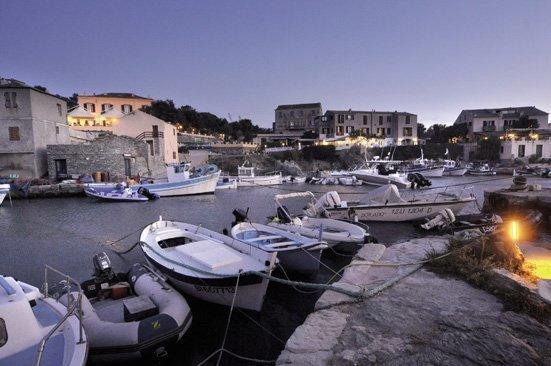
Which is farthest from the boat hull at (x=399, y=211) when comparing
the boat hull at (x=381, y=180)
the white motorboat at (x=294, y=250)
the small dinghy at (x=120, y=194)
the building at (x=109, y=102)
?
the building at (x=109, y=102)

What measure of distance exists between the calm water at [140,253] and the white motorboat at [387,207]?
0.70 m

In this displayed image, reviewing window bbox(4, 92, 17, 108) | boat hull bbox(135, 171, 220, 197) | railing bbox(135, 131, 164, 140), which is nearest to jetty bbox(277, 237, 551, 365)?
A: boat hull bbox(135, 171, 220, 197)

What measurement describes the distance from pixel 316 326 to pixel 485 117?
83411 millimetres

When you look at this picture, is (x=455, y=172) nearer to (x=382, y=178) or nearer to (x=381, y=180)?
(x=381, y=180)

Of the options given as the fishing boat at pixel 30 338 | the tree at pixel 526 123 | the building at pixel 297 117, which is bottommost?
the fishing boat at pixel 30 338

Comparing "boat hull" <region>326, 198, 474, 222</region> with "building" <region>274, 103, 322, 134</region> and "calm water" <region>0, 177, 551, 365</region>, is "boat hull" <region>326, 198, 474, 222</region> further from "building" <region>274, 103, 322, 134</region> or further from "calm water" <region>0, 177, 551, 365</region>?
"building" <region>274, 103, 322, 134</region>

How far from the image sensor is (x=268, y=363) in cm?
647

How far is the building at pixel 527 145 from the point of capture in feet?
209

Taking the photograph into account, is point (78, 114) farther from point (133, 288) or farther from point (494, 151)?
point (494, 151)

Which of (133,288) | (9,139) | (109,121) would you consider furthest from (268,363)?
(109,121)

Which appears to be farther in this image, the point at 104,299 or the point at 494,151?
the point at 494,151

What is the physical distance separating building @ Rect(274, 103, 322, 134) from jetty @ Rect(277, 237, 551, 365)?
269ft

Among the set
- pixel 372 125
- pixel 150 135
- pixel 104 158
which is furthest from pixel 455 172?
pixel 104 158

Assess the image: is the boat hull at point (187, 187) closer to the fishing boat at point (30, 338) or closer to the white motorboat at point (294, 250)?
the white motorboat at point (294, 250)
